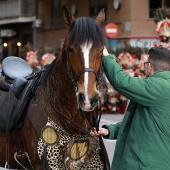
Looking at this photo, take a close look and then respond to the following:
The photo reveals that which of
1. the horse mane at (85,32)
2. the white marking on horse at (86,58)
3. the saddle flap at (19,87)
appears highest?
the horse mane at (85,32)

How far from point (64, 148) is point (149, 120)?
43.6 inches

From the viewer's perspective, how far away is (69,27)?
4.98m

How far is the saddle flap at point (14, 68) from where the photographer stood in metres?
6.36

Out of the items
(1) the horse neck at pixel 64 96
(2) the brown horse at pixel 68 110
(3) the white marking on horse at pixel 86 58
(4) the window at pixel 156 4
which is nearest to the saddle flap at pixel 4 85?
(2) the brown horse at pixel 68 110

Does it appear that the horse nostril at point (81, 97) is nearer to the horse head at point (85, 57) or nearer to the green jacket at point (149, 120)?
the horse head at point (85, 57)

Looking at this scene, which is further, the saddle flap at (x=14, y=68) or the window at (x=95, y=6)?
the window at (x=95, y=6)

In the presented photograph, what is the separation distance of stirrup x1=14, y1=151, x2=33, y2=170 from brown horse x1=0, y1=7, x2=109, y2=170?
0.02 m

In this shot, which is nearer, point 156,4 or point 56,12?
point 156,4

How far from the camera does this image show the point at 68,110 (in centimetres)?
507

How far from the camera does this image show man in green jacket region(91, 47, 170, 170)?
4.21 m

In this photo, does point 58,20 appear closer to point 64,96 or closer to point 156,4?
point 156,4

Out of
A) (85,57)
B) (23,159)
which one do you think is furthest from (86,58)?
(23,159)

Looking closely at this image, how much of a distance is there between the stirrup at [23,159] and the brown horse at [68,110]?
16 mm

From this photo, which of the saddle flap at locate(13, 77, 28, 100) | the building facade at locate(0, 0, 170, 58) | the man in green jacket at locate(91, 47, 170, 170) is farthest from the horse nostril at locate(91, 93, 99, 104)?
the building facade at locate(0, 0, 170, 58)
